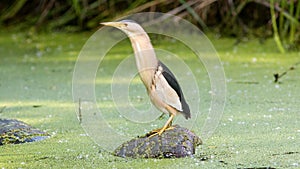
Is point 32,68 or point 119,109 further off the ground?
point 32,68

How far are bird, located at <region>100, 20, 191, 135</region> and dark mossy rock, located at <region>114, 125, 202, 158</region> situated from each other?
8 centimetres

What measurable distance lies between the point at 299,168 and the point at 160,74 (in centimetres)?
44

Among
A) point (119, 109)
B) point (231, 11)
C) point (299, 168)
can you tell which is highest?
point (231, 11)

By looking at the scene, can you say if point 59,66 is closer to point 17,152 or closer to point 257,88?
point 257,88

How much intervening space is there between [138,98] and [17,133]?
0.84 meters

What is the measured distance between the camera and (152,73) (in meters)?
1.96

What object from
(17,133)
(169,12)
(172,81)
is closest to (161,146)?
(172,81)

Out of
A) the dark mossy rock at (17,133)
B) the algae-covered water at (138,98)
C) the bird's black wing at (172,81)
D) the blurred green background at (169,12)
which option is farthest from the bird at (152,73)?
the blurred green background at (169,12)

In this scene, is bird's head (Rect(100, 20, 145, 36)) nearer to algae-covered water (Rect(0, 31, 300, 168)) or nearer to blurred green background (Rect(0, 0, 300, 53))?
algae-covered water (Rect(0, 31, 300, 168))

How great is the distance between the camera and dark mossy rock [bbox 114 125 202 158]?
6.77ft

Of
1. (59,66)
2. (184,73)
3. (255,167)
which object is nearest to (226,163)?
(255,167)

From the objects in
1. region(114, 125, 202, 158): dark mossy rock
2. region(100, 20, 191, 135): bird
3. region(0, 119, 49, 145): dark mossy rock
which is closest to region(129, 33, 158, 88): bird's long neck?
region(100, 20, 191, 135): bird

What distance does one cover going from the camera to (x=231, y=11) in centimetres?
455

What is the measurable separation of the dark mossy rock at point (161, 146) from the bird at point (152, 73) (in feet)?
0.26
